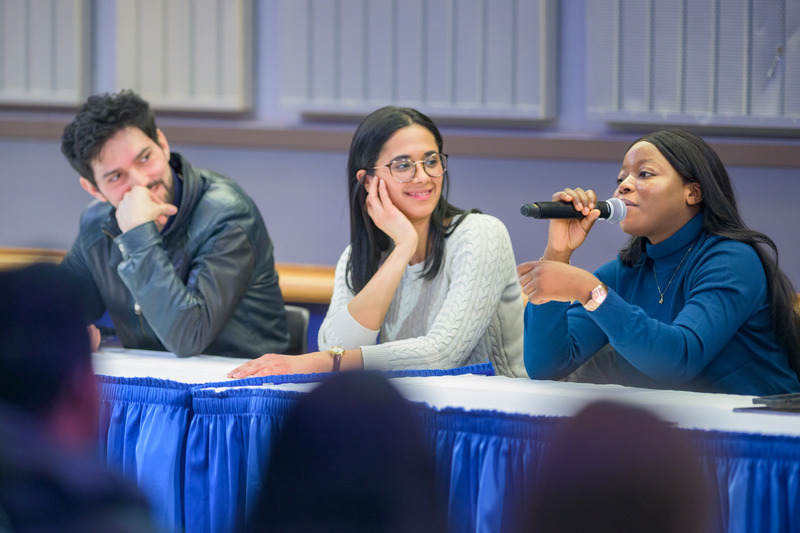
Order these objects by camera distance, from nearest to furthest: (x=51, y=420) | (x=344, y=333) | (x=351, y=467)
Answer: (x=351, y=467)
(x=51, y=420)
(x=344, y=333)

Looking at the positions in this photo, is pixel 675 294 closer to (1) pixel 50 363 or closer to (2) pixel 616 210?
(2) pixel 616 210

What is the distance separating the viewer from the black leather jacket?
220 cm

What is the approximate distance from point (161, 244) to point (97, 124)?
0.39 m

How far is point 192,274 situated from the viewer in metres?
2.34

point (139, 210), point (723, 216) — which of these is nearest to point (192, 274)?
point (139, 210)

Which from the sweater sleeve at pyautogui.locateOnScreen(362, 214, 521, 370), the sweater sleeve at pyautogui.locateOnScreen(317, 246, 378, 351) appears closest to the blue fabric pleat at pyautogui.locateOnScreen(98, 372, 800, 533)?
the sweater sleeve at pyautogui.locateOnScreen(362, 214, 521, 370)

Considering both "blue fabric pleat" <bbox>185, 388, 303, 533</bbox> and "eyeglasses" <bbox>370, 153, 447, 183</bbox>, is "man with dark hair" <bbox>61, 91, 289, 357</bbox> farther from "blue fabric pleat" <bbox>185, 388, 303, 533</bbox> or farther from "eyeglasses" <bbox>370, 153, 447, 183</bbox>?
"blue fabric pleat" <bbox>185, 388, 303, 533</bbox>

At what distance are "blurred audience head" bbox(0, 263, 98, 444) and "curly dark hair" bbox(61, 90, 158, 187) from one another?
153 centimetres

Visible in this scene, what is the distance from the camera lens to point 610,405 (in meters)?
0.67

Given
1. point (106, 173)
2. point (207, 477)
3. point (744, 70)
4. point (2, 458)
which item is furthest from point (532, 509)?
point (744, 70)

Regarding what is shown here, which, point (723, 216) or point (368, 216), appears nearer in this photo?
point (723, 216)

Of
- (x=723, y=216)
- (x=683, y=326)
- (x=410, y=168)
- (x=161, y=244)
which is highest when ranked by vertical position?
(x=410, y=168)

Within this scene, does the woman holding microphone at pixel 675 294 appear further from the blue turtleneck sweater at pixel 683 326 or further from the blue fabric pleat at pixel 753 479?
the blue fabric pleat at pixel 753 479

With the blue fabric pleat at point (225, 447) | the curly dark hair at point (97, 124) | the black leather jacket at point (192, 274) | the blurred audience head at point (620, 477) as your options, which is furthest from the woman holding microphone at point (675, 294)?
the curly dark hair at point (97, 124)
